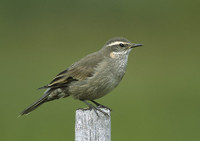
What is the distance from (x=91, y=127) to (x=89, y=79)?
217cm

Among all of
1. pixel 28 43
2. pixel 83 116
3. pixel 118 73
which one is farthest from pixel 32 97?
pixel 83 116

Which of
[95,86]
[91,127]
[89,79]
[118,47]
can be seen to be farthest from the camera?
[118,47]

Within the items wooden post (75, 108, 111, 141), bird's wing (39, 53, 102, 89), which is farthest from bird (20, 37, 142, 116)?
wooden post (75, 108, 111, 141)

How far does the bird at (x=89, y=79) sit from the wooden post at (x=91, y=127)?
1819 millimetres

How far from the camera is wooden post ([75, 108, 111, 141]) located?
7223mm

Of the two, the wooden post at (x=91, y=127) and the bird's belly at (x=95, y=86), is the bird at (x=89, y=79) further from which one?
the wooden post at (x=91, y=127)

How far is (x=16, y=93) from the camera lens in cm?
1593

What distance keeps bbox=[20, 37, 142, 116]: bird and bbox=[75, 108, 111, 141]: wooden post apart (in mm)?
1819

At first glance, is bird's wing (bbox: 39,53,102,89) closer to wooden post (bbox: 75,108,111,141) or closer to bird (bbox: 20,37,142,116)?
bird (bbox: 20,37,142,116)

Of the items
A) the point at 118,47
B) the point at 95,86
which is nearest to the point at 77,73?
the point at 95,86

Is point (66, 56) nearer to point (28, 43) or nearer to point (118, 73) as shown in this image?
point (28, 43)

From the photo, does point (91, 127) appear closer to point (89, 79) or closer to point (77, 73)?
point (89, 79)

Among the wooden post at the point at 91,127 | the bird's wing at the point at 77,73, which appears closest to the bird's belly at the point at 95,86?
the bird's wing at the point at 77,73

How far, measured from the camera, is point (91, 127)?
287 inches
